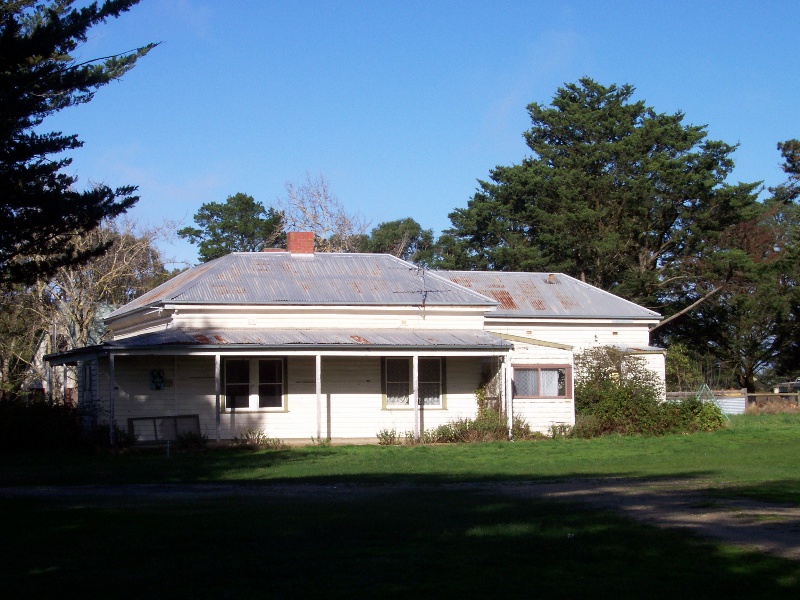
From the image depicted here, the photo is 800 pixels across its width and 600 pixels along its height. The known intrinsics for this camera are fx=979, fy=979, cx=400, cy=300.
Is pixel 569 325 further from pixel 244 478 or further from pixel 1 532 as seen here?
pixel 1 532

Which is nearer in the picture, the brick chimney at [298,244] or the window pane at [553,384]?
the window pane at [553,384]

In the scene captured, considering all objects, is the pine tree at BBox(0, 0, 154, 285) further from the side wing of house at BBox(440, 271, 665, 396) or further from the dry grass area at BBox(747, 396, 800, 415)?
the dry grass area at BBox(747, 396, 800, 415)

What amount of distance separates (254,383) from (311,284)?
12.3ft

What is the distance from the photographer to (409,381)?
93.9ft

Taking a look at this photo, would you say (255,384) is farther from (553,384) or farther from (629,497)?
(629,497)

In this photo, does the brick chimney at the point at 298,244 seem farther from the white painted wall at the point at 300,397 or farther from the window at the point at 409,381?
the window at the point at 409,381

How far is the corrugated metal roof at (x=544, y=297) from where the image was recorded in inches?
1320

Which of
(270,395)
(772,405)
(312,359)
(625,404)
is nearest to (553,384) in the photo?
(625,404)

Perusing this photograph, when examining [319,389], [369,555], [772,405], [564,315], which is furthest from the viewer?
[772,405]

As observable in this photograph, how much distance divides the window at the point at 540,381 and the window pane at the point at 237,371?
7.69m

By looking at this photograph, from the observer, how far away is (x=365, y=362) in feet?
92.9

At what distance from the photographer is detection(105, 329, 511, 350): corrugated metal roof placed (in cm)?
2486

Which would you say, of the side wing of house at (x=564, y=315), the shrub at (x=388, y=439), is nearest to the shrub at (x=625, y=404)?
the side wing of house at (x=564, y=315)

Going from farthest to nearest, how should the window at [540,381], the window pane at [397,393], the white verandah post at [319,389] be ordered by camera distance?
the window pane at [397,393]
the window at [540,381]
the white verandah post at [319,389]
